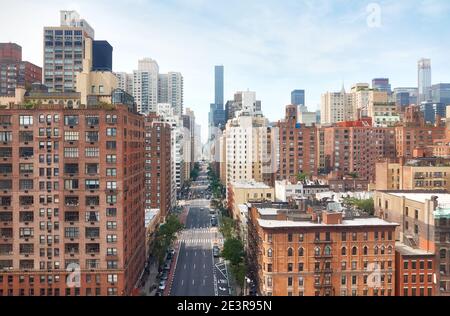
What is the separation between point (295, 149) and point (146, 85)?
44783 millimetres

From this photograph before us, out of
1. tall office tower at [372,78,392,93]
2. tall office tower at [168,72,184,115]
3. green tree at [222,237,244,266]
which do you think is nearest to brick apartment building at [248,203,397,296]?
green tree at [222,237,244,266]

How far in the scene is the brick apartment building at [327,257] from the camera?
16.6 m

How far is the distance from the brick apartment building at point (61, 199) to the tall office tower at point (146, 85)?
63847 millimetres

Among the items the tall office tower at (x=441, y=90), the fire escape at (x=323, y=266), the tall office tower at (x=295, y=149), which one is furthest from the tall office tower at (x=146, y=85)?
the fire escape at (x=323, y=266)

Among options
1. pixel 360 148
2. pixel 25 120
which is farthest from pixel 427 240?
pixel 360 148

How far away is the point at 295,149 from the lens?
44.4 meters

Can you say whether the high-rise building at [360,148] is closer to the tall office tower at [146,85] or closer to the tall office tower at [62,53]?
the tall office tower at [62,53]

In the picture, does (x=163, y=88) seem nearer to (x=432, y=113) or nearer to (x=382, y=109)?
(x=382, y=109)

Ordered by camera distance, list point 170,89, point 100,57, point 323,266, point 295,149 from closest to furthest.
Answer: point 323,266, point 100,57, point 295,149, point 170,89

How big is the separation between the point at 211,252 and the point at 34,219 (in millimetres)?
14327

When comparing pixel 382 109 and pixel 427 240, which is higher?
pixel 382 109
